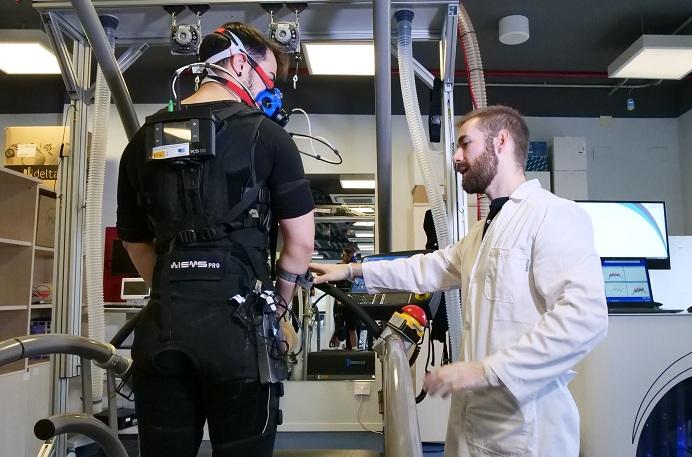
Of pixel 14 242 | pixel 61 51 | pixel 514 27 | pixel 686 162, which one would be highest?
pixel 514 27

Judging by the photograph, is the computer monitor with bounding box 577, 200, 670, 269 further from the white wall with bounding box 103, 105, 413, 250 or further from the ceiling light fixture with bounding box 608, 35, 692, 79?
the white wall with bounding box 103, 105, 413, 250

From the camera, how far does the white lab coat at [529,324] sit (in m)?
1.29

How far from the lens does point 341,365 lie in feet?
15.4

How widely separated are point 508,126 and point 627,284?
2287 millimetres

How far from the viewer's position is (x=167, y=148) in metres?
1.29

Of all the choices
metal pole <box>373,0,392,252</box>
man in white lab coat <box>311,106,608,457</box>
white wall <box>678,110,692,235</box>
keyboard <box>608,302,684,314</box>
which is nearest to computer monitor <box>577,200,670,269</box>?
keyboard <box>608,302,684,314</box>

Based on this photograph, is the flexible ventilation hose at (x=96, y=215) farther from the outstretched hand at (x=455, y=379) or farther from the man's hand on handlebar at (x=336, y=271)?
the outstretched hand at (x=455, y=379)

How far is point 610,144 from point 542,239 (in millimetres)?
4845

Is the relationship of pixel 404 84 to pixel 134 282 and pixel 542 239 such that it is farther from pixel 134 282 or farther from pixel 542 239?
pixel 134 282

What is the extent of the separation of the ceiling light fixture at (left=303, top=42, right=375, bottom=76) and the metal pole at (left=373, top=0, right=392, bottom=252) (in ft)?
5.68

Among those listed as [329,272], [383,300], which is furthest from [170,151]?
[383,300]

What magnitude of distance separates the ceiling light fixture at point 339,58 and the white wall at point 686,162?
129 inches

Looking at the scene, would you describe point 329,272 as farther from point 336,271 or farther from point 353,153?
point 353,153

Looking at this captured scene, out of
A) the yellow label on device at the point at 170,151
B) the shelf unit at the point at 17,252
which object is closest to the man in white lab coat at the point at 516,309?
the yellow label on device at the point at 170,151
